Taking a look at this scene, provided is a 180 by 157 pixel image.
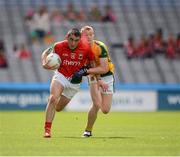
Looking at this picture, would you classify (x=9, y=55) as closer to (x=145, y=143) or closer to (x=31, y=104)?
(x=31, y=104)

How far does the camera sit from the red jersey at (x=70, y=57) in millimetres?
16312

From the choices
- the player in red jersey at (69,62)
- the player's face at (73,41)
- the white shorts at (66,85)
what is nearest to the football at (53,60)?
the player in red jersey at (69,62)

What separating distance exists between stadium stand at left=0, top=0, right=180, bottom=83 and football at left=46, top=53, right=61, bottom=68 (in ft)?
62.4

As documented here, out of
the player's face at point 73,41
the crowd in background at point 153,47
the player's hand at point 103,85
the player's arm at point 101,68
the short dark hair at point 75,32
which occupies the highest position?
the crowd in background at point 153,47

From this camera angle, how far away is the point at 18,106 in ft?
104

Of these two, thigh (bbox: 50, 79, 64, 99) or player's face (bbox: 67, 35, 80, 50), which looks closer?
thigh (bbox: 50, 79, 64, 99)

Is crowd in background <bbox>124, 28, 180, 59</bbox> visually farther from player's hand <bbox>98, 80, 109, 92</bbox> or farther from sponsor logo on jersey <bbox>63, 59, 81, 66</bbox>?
sponsor logo on jersey <bbox>63, 59, 81, 66</bbox>

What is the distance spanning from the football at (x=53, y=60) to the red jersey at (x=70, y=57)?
13cm

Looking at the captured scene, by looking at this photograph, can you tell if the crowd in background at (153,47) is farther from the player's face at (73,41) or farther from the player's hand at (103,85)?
the player's face at (73,41)

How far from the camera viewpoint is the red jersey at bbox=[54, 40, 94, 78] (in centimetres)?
1631

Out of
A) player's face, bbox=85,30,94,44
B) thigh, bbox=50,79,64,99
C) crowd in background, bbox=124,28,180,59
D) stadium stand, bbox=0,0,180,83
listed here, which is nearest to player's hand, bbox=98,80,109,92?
player's face, bbox=85,30,94,44

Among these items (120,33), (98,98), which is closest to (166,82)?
(120,33)

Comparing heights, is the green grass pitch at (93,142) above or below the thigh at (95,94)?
below

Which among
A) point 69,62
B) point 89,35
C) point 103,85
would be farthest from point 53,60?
point 103,85
